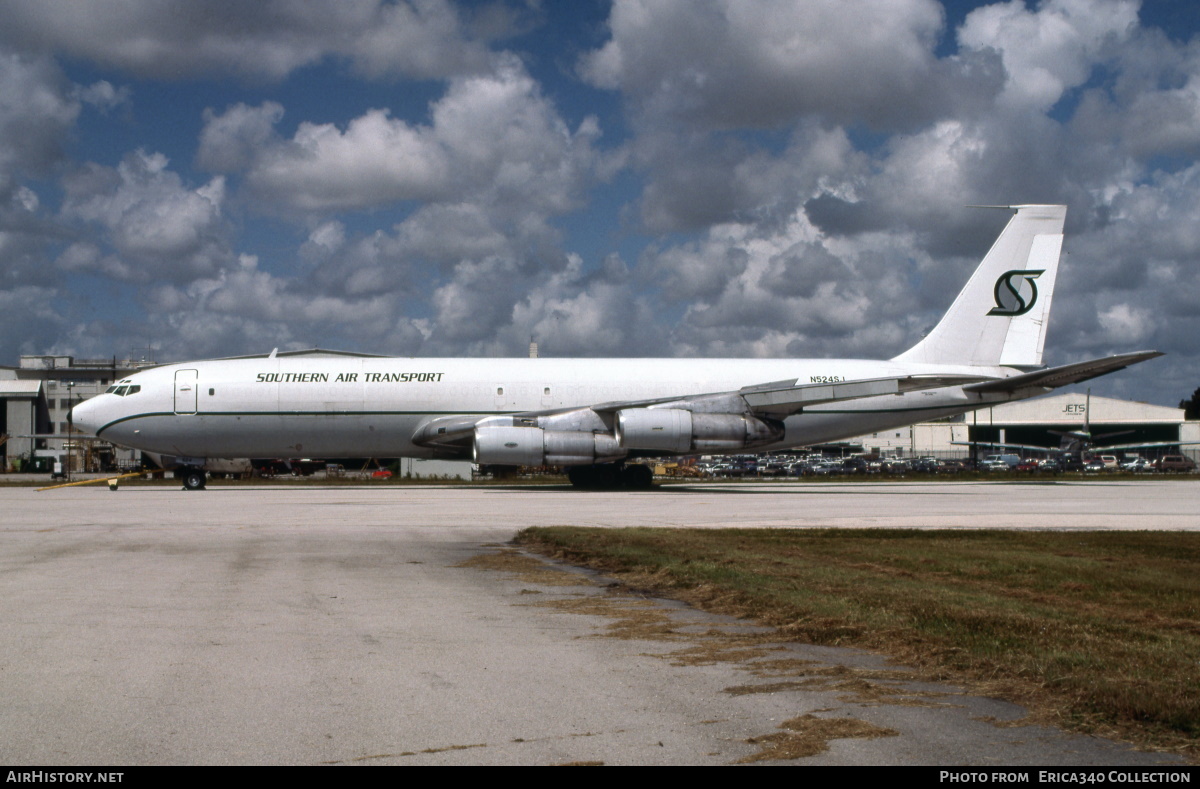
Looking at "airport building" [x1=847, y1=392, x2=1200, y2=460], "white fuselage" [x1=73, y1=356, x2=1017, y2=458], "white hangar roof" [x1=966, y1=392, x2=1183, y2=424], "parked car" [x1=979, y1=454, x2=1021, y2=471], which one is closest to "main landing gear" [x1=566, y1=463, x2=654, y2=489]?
Result: "white fuselage" [x1=73, y1=356, x2=1017, y2=458]

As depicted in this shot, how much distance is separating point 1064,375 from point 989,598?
24.8 meters

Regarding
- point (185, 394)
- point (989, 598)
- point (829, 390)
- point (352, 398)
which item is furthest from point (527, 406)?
point (989, 598)

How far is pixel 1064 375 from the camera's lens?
105 ft

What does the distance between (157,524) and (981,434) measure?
10491 cm

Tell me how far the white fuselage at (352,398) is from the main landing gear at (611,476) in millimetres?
2368

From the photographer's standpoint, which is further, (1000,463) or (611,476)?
(1000,463)

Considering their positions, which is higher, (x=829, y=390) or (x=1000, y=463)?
(x=829, y=390)

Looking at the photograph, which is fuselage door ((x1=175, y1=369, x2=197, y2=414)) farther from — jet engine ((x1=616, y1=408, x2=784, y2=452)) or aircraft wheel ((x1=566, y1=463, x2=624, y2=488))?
jet engine ((x1=616, y1=408, x2=784, y2=452))

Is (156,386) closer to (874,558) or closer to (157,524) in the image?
(157,524)

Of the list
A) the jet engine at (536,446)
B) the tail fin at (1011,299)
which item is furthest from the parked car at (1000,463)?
the jet engine at (536,446)

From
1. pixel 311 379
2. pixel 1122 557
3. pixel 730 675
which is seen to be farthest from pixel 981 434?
pixel 730 675

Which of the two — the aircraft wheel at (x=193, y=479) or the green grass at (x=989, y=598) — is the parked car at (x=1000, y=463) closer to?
the aircraft wheel at (x=193, y=479)

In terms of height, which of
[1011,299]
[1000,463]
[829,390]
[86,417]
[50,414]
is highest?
[50,414]

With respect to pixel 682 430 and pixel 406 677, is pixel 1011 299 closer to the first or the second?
pixel 682 430
